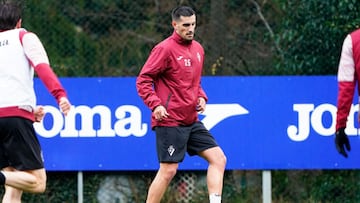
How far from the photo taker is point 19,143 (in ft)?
26.2

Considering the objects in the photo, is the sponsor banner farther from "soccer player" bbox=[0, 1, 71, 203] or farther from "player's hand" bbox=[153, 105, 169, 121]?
"soccer player" bbox=[0, 1, 71, 203]

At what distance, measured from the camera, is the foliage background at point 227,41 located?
11.5m

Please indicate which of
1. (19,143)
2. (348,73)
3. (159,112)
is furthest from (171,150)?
(348,73)

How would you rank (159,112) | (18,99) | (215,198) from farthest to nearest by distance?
(215,198) < (159,112) < (18,99)

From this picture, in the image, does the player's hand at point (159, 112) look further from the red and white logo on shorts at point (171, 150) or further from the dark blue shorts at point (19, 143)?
the dark blue shorts at point (19, 143)

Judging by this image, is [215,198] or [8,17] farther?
[215,198]

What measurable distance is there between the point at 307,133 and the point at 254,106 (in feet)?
2.01

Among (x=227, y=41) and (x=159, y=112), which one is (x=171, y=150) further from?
(x=227, y=41)

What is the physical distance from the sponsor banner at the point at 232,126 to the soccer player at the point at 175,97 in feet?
5.76

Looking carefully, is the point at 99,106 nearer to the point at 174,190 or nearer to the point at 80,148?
the point at 80,148

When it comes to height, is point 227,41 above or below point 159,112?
above

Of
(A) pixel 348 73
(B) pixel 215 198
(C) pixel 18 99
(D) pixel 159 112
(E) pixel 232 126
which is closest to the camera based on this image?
(A) pixel 348 73

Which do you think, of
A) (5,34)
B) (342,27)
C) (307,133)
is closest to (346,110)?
(5,34)

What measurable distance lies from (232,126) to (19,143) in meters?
3.49
